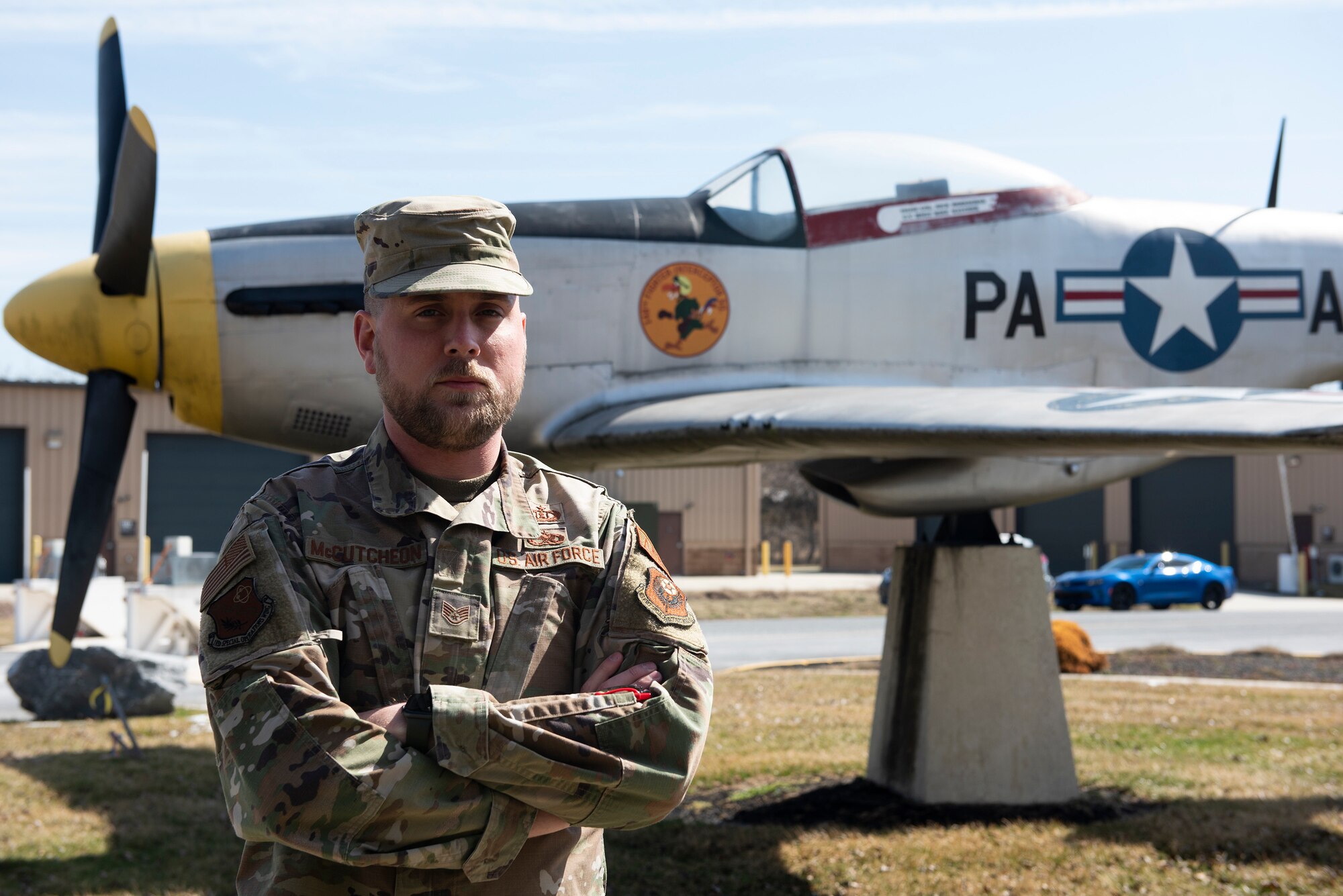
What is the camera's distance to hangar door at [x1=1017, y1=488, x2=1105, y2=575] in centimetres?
3941

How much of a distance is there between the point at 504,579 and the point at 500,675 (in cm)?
19

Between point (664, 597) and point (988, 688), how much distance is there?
5291 millimetres

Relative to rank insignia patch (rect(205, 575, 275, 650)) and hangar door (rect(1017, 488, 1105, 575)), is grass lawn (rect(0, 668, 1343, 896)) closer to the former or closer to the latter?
rank insignia patch (rect(205, 575, 275, 650))

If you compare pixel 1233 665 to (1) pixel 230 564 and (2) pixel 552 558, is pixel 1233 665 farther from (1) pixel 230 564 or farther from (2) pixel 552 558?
(1) pixel 230 564

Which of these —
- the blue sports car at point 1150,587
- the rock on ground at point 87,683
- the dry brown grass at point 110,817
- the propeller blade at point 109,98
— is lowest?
the blue sports car at point 1150,587

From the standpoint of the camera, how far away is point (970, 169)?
7.44 metres

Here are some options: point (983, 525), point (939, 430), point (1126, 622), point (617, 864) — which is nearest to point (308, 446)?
point (617, 864)

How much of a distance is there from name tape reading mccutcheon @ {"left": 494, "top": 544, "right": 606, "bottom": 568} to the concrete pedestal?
207 inches

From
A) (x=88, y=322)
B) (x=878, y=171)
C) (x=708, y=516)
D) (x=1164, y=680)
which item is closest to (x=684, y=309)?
(x=878, y=171)

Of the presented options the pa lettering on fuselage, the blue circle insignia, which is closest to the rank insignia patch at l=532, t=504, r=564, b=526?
the pa lettering on fuselage

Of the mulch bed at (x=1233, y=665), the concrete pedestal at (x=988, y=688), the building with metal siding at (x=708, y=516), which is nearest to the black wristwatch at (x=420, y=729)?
the concrete pedestal at (x=988, y=688)

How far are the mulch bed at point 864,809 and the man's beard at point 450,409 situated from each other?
17.0 ft

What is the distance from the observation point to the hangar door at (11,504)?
3297 centimetres

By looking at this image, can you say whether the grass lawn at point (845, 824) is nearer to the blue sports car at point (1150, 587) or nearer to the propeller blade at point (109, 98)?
the propeller blade at point (109, 98)
